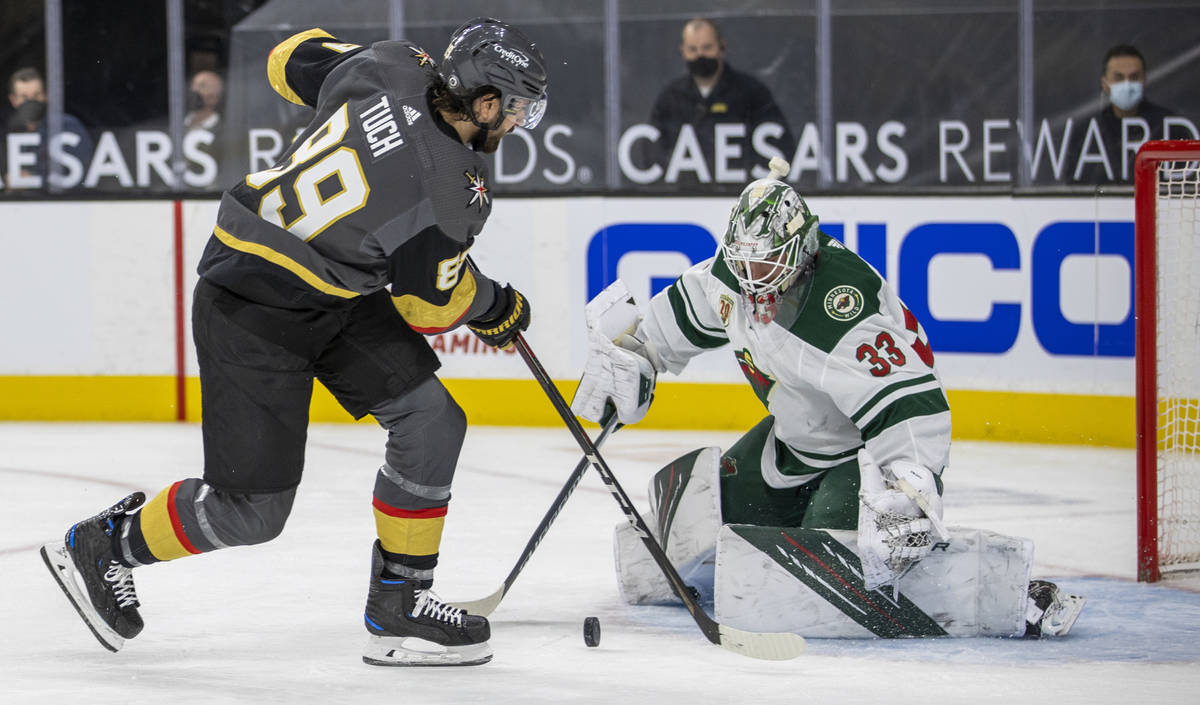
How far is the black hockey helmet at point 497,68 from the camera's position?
258 cm

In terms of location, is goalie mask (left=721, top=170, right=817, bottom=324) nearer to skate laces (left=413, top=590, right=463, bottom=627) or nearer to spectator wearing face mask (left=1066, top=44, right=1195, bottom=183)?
skate laces (left=413, top=590, right=463, bottom=627)

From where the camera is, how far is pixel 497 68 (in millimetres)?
2574

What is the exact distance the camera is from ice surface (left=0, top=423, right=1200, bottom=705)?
2623mm

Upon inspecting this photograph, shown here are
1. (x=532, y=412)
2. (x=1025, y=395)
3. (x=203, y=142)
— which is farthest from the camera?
(x=203, y=142)

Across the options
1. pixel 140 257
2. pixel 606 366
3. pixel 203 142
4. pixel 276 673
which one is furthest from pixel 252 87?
pixel 276 673

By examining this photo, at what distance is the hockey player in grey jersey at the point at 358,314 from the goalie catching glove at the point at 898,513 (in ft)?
2.29

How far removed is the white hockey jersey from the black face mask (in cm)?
328

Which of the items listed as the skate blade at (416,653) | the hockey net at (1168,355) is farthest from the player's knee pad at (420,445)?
the hockey net at (1168,355)

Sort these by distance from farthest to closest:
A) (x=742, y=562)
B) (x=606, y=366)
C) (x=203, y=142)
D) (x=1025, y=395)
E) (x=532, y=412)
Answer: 1. (x=203, y=142)
2. (x=532, y=412)
3. (x=1025, y=395)
4. (x=606, y=366)
5. (x=742, y=562)

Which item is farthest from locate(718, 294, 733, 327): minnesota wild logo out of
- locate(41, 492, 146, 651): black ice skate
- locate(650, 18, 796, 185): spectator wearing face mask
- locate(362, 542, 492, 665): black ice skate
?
locate(650, 18, 796, 185): spectator wearing face mask

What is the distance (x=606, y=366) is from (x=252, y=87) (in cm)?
394

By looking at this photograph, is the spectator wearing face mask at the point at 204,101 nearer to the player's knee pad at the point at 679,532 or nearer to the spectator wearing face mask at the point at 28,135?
the spectator wearing face mask at the point at 28,135

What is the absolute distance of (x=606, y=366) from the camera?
3162 mm

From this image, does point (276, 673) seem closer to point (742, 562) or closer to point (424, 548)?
point (424, 548)
